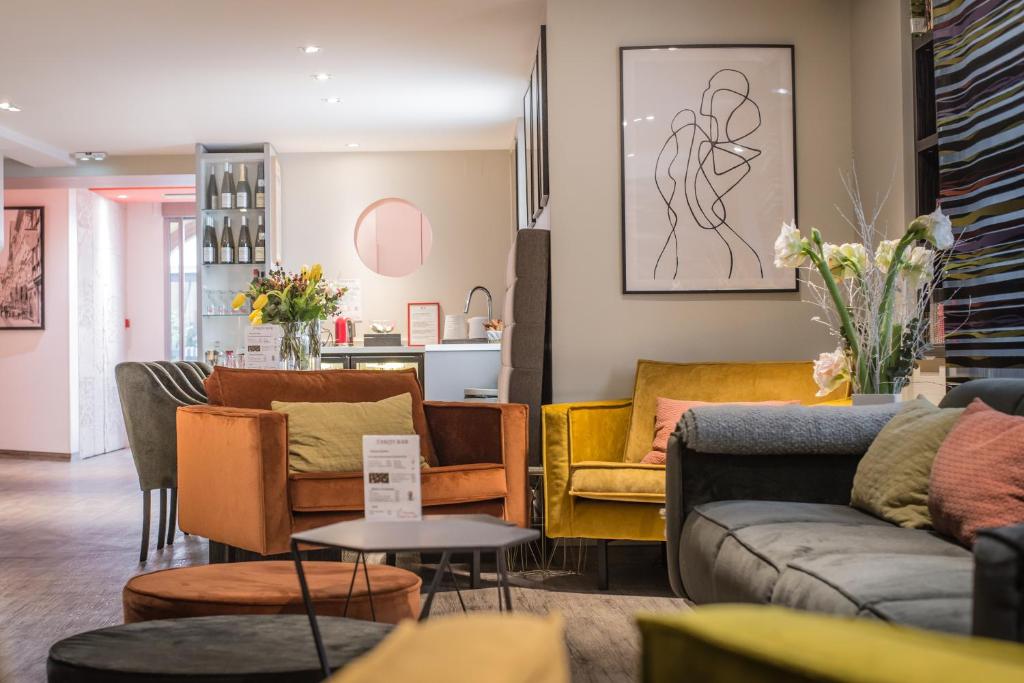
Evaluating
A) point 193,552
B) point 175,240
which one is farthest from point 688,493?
point 175,240

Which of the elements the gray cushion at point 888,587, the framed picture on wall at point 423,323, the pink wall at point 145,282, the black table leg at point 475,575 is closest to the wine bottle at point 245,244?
the framed picture on wall at point 423,323

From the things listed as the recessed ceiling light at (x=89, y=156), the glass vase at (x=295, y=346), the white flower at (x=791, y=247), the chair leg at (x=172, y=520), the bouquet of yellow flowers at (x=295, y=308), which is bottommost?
the chair leg at (x=172, y=520)

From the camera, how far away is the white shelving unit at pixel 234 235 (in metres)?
7.83

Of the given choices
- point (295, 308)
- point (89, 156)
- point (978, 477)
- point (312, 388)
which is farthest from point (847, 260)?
point (89, 156)

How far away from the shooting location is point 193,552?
4.56m

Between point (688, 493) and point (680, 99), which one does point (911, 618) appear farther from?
point (680, 99)

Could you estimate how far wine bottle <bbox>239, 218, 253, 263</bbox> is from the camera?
788 cm

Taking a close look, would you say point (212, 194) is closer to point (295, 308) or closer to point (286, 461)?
point (295, 308)

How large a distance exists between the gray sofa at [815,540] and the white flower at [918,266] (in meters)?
0.67

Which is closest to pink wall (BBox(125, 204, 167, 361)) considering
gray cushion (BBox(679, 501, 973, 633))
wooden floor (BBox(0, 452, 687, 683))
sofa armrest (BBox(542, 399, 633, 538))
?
wooden floor (BBox(0, 452, 687, 683))

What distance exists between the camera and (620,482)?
12.2 feet

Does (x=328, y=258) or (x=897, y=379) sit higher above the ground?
(x=328, y=258)

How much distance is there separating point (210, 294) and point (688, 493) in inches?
238

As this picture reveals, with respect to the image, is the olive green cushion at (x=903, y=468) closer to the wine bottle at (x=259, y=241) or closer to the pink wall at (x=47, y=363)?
the wine bottle at (x=259, y=241)
